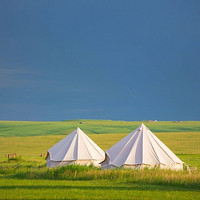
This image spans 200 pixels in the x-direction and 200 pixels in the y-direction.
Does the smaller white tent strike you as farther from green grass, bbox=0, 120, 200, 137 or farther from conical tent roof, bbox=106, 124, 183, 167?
green grass, bbox=0, 120, 200, 137

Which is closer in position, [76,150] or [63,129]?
[76,150]

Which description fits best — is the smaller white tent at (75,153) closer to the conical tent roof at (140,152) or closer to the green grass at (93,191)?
the conical tent roof at (140,152)

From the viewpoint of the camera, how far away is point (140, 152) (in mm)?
26953

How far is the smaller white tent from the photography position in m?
31.7

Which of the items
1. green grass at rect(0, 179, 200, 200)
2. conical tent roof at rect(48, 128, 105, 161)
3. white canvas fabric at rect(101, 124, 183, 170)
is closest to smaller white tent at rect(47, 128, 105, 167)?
conical tent roof at rect(48, 128, 105, 161)

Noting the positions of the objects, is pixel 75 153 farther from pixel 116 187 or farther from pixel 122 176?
pixel 116 187

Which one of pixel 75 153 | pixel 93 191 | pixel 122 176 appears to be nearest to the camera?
pixel 93 191

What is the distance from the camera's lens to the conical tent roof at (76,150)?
1255 inches

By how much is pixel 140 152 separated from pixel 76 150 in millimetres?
6786

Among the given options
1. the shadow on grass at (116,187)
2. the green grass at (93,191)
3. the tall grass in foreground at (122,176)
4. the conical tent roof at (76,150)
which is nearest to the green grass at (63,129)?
the conical tent roof at (76,150)

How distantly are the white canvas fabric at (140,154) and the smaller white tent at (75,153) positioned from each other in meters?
4.14

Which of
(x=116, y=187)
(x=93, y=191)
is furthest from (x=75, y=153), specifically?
(x=93, y=191)

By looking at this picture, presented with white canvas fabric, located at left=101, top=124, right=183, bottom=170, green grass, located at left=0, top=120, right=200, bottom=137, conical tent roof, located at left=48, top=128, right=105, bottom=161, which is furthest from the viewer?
green grass, located at left=0, top=120, right=200, bottom=137

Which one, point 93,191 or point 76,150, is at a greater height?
point 76,150
